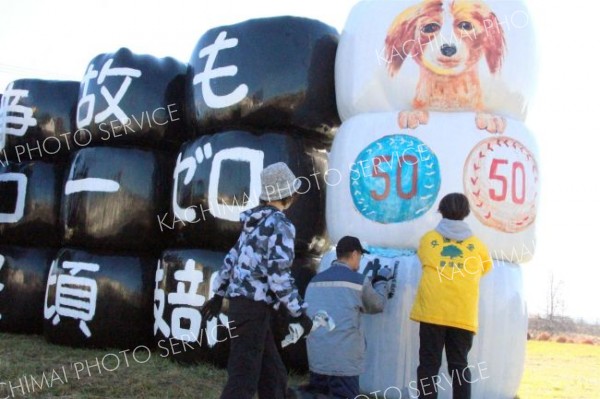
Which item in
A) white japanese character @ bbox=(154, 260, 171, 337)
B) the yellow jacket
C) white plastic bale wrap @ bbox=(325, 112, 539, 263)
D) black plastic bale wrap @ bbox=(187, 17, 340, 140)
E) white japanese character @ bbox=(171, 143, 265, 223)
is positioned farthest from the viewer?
white japanese character @ bbox=(154, 260, 171, 337)

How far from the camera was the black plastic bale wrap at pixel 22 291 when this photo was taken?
16.3 feet

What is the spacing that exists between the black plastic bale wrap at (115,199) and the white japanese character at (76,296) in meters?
0.18

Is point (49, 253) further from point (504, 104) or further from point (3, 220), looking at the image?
point (504, 104)

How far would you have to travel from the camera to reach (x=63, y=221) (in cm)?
454

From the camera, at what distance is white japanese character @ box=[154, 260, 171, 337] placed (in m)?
4.02

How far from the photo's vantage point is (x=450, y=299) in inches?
112

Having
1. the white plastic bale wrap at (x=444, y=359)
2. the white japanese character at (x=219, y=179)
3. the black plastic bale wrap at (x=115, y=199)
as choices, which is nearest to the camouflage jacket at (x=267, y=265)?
the white plastic bale wrap at (x=444, y=359)

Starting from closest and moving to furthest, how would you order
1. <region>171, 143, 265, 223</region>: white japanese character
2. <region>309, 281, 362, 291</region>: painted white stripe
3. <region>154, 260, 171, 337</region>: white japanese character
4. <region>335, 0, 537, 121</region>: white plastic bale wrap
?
<region>309, 281, 362, 291</region>: painted white stripe, <region>335, 0, 537, 121</region>: white plastic bale wrap, <region>171, 143, 265, 223</region>: white japanese character, <region>154, 260, 171, 337</region>: white japanese character

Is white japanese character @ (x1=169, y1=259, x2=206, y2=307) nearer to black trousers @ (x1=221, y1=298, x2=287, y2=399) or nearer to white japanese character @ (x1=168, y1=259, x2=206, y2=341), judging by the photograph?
white japanese character @ (x1=168, y1=259, x2=206, y2=341)

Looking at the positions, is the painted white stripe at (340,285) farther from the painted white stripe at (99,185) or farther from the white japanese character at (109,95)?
the white japanese character at (109,95)

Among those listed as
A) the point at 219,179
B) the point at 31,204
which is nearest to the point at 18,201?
the point at 31,204

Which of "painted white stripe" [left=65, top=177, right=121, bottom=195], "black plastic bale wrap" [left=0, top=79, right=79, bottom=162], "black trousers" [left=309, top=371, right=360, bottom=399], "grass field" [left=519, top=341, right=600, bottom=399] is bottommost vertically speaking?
"grass field" [left=519, top=341, right=600, bottom=399]

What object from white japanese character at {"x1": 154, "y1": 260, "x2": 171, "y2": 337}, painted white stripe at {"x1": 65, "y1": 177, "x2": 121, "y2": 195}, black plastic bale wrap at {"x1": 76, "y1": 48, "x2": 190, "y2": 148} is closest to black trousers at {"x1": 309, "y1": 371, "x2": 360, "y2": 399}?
white japanese character at {"x1": 154, "y1": 260, "x2": 171, "y2": 337}

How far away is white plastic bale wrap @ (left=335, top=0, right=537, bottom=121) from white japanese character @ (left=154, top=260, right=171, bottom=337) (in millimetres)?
1666
